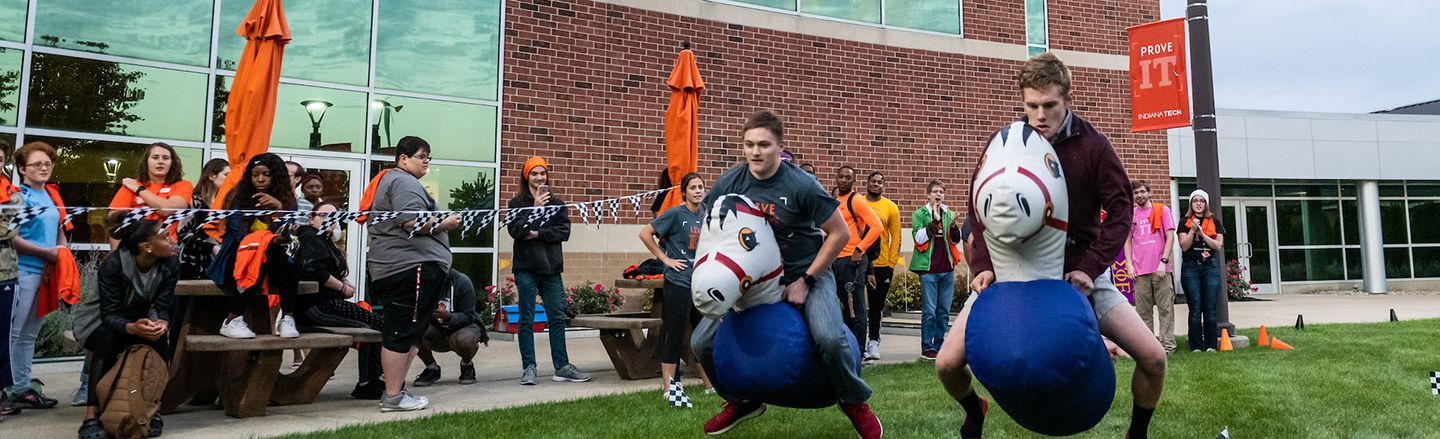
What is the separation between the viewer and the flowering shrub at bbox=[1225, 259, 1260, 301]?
19.4 metres

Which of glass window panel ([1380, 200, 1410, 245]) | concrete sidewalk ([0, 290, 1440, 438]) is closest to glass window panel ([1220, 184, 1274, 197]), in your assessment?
glass window panel ([1380, 200, 1410, 245])

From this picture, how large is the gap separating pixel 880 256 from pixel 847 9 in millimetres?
6839

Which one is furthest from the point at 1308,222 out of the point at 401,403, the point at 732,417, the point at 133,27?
the point at 133,27

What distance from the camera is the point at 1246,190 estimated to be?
22.3m

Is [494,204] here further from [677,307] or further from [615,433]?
[615,433]

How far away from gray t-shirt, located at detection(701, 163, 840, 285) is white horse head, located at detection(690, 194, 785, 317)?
0.19 m

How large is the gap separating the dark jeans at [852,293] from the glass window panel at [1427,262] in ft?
73.6

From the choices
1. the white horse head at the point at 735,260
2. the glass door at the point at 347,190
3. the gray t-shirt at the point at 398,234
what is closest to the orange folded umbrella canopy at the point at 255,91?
the gray t-shirt at the point at 398,234

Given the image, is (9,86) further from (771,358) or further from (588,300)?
(771,358)

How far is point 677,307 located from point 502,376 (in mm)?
2060

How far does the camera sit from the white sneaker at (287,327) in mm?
5879

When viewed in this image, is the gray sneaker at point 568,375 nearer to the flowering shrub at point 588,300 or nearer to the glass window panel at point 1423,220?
the flowering shrub at point 588,300

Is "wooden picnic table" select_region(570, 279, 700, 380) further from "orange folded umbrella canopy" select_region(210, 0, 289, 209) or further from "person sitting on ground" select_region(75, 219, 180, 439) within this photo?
"person sitting on ground" select_region(75, 219, 180, 439)

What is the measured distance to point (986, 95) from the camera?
15.6m
